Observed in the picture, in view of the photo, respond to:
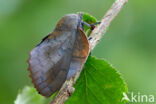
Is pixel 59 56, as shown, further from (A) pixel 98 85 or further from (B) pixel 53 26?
(B) pixel 53 26

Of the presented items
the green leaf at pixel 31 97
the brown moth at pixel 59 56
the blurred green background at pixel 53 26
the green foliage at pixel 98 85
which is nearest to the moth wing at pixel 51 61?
the brown moth at pixel 59 56

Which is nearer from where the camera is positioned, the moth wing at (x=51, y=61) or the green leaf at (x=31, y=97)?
the moth wing at (x=51, y=61)

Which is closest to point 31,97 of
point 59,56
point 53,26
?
point 59,56

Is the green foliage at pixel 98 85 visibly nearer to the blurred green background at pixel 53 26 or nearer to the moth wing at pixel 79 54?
the moth wing at pixel 79 54

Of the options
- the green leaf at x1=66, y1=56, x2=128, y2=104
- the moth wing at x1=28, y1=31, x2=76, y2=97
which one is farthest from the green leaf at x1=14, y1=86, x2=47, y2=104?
the moth wing at x1=28, y1=31, x2=76, y2=97

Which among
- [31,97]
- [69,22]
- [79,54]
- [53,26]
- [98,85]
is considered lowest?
[53,26]

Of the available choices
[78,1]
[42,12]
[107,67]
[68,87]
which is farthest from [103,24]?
[78,1]

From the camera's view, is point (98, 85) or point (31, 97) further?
point (31, 97)

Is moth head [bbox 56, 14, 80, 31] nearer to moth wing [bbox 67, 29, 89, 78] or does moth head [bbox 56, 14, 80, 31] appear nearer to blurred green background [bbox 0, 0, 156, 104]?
moth wing [bbox 67, 29, 89, 78]
